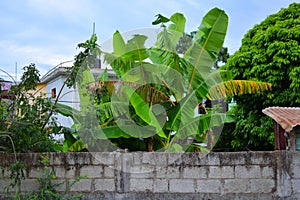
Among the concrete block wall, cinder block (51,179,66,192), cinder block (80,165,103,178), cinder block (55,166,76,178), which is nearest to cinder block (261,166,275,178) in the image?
the concrete block wall

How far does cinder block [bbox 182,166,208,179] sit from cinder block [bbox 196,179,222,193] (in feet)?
0.19

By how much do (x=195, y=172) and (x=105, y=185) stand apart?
3.30ft

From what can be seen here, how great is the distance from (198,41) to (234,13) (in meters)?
1.13

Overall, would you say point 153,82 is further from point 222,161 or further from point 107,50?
point 222,161

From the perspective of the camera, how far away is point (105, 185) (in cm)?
396

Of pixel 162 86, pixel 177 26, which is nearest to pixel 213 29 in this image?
pixel 177 26

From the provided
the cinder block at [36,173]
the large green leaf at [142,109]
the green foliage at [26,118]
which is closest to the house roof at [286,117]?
the large green leaf at [142,109]

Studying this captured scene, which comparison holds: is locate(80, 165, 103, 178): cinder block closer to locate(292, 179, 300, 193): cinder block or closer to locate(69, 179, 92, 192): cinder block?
locate(69, 179, 92, 192): cinder block

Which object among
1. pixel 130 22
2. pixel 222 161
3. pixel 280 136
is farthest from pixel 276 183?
pixel 130 22

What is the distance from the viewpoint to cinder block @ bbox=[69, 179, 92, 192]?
398 cm

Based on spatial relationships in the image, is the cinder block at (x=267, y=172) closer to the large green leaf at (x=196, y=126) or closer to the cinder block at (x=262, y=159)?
the cinder block at (x=262, y=159)

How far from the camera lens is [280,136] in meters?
5.09

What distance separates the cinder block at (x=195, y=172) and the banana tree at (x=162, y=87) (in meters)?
1.37

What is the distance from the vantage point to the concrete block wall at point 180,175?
378 centimetres
